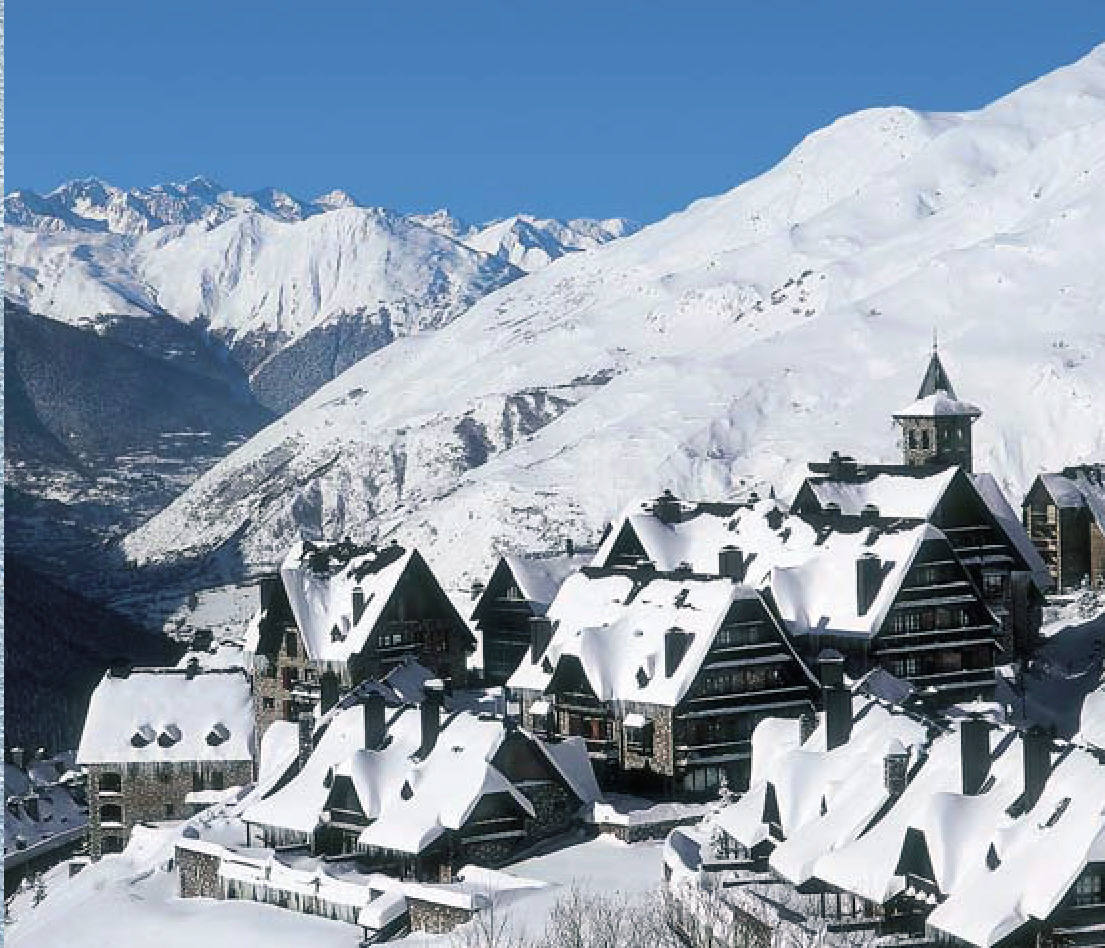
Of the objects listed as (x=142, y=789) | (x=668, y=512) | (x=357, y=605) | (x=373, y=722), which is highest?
(x=668, y=512)

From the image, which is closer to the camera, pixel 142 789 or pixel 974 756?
pixel 974 756

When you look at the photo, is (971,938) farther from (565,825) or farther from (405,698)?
(405,698)

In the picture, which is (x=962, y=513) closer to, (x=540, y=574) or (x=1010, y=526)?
(x=1010, y=526)

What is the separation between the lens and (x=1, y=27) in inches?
1711

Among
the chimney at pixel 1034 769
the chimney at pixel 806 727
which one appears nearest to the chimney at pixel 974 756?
the chimney at pixel 1034 769

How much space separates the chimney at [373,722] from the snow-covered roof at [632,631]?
10.3 metres

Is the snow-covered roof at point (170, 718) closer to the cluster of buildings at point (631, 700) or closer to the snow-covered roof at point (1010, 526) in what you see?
the cluster of buildings at point (631, 700)

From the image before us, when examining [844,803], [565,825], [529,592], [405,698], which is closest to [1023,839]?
[844,803]

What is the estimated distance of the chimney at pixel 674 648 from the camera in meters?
79.0

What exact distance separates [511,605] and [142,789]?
18.7 m

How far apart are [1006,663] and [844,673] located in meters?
14.8

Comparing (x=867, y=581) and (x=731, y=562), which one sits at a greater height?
(x=731, y=562)

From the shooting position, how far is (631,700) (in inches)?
3123

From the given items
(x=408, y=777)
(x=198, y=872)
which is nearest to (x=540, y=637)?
(x=408, y=777)
